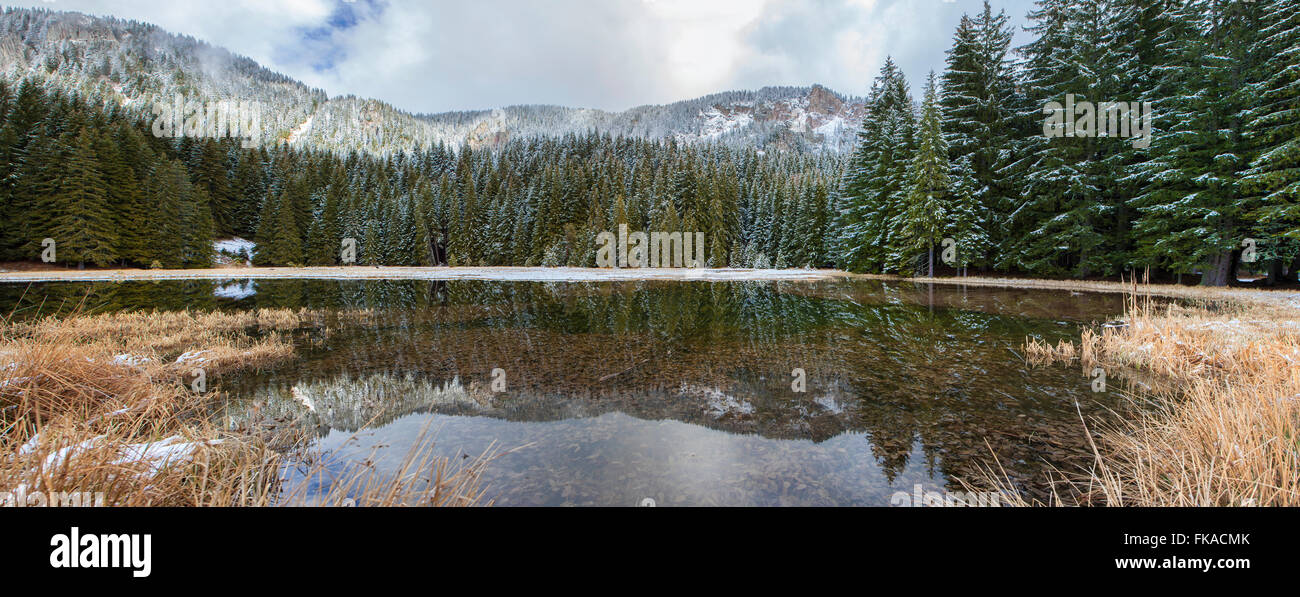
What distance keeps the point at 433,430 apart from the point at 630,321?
413 inches

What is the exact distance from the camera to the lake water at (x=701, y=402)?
4953 mm

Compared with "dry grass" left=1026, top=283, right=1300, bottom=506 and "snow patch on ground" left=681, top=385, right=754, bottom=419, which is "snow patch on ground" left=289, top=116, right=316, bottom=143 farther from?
"dry grass" left=1026, top=283, right=1300, bottom=506

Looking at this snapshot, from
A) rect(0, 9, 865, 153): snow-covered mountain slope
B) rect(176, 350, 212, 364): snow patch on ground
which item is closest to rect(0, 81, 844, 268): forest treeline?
rect(176, 350, 212, 364): snow patch on ground

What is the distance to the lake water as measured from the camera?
4953 mm

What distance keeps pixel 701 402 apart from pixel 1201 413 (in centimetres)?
542

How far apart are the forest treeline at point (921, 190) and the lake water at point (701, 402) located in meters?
12.5

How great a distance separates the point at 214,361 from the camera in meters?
9.34

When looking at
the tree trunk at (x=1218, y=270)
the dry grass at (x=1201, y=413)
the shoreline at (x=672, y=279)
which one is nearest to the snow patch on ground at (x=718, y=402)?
the dry grass at (x=1201, y=413)

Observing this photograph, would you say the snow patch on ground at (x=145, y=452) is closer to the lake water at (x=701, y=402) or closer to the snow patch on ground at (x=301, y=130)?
the lake water at (x=701, y=402)

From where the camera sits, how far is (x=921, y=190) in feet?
100

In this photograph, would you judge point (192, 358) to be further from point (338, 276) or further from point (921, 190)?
point (338, 276)

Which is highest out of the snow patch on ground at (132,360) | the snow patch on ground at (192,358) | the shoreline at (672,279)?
the shoreline at (672,279)
